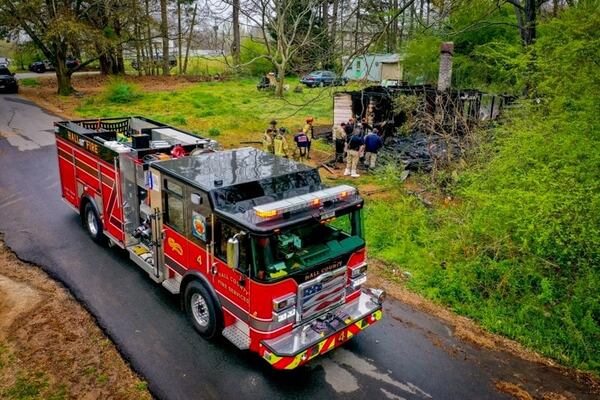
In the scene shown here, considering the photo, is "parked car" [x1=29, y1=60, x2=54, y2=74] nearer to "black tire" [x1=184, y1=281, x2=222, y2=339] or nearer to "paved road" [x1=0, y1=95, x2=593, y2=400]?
"paved road" [x1=0, y1=95, x2=593, y2=400]

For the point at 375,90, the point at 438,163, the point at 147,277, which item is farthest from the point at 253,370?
the point at 375,90

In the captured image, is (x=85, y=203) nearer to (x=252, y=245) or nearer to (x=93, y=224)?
(x=93, y=224)

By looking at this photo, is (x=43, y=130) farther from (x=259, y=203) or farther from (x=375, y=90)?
(x=259, y=203)

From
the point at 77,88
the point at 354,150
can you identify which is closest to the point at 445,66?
the point at 354,150

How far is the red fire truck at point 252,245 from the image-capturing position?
5.77 metres

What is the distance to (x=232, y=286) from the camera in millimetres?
6145

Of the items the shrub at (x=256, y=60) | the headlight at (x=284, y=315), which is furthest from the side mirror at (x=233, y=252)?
the shrub at (x=256, y=60)

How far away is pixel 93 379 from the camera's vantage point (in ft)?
19.9

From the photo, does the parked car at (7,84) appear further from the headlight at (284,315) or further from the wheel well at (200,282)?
the headlight at (284,315)

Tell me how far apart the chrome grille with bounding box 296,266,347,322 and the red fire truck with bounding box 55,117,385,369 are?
2 cm

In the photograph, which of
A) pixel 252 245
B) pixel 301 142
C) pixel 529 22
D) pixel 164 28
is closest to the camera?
pixel 252 245

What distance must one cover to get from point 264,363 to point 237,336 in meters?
0.61

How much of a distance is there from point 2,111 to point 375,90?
18.5 m

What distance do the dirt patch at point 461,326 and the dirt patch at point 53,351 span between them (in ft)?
15.4
